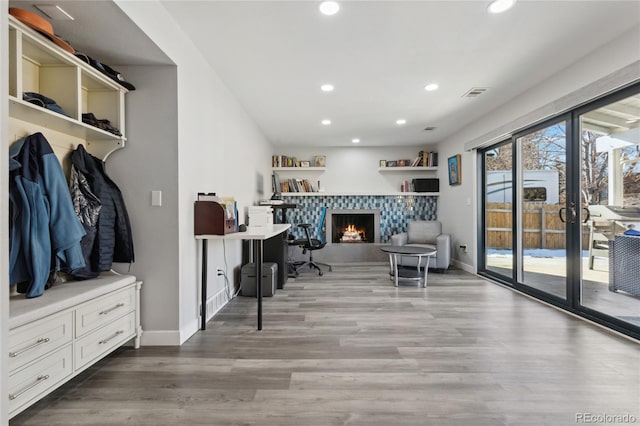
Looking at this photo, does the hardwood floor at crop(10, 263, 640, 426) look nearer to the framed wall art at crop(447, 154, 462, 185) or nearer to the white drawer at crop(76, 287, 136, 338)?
the white drawer at crop(76, 287, 136, 338)

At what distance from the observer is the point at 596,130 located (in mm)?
2660

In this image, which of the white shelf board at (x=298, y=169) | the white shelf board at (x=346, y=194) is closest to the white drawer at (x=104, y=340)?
the white shelf board at (x=346, y=194)

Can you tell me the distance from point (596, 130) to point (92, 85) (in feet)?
13.8

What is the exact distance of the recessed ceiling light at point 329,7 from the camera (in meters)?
1.88

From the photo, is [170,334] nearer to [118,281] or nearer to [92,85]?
[118,281]

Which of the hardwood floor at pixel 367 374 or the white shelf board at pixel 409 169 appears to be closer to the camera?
the hardwood floor at pixel 367 374

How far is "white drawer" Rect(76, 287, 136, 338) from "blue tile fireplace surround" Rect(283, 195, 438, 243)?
13.6 feet

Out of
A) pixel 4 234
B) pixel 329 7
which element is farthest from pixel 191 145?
pixel 4 234

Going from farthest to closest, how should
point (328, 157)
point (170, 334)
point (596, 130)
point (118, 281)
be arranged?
point (328, 157), point (596, 130), point (170, 334), point (118, 281)

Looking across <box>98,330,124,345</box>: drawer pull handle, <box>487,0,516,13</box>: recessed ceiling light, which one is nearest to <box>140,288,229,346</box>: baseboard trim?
<box>98,330,124,345</box>: drawer pull handle

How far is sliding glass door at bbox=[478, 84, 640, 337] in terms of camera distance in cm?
246

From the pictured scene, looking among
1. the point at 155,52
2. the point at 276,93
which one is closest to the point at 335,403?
the point at 155,52

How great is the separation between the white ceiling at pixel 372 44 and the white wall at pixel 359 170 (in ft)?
8.05

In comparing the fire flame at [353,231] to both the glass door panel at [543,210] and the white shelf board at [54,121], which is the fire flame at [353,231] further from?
the white shelf board at [54,121]
